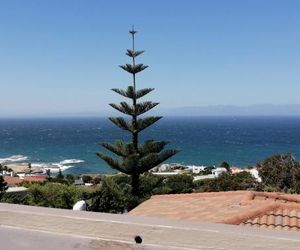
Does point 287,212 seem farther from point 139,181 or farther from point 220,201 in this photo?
point 139,181

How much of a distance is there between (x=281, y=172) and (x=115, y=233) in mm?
20424

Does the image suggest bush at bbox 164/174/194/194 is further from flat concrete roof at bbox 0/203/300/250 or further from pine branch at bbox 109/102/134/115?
flat concrete roof at bbox 0/203/300/250

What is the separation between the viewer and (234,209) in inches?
258

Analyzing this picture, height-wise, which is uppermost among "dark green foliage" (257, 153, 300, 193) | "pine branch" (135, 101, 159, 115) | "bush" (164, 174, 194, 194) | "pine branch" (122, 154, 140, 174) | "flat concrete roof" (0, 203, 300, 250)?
"pine branch" (135, 101, 159, 115)

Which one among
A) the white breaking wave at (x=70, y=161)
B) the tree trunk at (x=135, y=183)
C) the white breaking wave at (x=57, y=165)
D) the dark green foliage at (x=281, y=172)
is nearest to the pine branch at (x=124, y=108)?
the tree trunk at (x=135, y=183)

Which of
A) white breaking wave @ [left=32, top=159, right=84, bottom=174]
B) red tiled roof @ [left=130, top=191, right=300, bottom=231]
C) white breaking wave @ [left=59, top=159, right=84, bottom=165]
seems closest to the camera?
red tiled roof @ [left=130, top=191, right=300, bottom=231]

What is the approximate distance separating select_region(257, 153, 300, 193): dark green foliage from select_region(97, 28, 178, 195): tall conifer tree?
550 centimetres

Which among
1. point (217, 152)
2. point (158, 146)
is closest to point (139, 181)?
point (158, 146)

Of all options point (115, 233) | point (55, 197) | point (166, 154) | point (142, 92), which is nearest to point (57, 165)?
point (55, 197)

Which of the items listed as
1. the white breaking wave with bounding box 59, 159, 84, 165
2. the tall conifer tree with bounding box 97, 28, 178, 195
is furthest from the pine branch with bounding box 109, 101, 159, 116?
the white breaking wave with bounding box 59, 159, 84, 165

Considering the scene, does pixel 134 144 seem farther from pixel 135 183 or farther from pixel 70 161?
pixel 70 161

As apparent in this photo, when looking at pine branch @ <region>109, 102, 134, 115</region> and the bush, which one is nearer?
pine branch @ <region>109, 102, 134, 115</region>

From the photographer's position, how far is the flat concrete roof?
3.68 ft

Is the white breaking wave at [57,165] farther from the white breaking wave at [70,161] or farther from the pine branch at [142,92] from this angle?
the pine branch at [142,92]
